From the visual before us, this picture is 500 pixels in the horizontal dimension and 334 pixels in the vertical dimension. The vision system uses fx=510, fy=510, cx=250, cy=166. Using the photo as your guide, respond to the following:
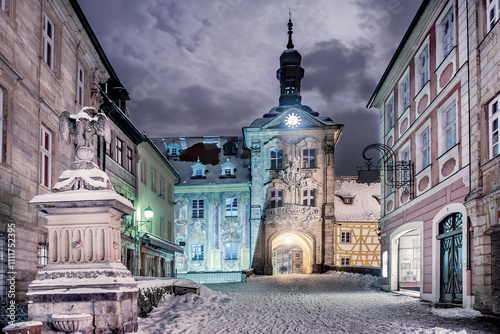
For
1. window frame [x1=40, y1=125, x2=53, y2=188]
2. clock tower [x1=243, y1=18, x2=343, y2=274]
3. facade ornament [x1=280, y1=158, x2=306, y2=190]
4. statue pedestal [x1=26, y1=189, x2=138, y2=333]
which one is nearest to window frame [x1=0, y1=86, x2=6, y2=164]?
window frame [x1=40, y1=125, x2=53, y2=188]

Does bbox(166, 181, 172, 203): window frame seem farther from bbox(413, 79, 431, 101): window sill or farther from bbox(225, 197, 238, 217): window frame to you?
bbox(413, 79, 431, 101): window sill

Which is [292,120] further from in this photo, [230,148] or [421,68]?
[421,68]

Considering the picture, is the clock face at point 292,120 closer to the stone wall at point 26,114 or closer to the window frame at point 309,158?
the window frame at point 309,158

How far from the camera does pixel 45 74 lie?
13.6 metres

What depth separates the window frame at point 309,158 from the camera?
138 ft

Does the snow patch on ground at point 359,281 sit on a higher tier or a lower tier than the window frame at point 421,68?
lower

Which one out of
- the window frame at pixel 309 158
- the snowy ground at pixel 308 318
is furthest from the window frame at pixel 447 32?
the window frame at pixel 309 158

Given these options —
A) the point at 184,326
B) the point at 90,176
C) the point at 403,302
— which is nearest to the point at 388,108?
the point at 403,302

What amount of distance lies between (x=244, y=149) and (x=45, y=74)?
3516 centimetres

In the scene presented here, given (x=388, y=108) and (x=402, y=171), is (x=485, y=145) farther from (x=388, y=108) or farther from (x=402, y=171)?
(x=388, y=108)

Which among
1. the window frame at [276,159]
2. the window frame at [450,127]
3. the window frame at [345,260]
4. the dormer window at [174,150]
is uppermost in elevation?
the dormer window at [174,150]

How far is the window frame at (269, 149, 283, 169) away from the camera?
42.3 m

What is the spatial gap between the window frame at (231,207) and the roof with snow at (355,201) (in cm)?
877

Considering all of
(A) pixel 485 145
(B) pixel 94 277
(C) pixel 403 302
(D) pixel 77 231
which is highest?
(A) pixel 485 145
